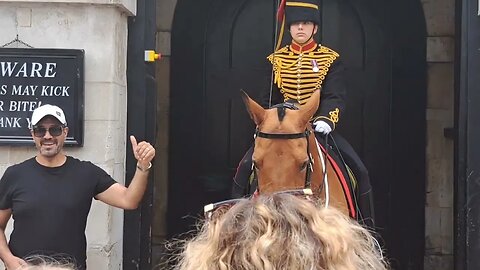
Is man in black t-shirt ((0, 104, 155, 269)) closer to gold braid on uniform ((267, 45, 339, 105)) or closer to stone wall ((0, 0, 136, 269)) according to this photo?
stone wall ((0, 0, 136, 269))

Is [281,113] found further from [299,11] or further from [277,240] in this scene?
[277,240]

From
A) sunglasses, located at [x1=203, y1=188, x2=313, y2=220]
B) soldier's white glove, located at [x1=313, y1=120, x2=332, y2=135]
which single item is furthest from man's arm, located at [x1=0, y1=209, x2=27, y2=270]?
sunglasses, located at [x1=203, y1=188, x2=313, y2=220]

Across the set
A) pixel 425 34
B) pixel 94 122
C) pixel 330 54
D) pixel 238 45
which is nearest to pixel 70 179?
pixel 94 122

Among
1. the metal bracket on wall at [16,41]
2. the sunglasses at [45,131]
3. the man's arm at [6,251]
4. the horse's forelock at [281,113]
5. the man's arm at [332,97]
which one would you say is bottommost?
the man's arm at [6,251]

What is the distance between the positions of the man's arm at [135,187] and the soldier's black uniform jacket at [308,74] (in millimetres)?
1275

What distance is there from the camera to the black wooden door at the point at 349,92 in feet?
22.1

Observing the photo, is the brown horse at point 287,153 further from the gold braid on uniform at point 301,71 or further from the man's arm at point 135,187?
the gold braid on uniform at point 301,71

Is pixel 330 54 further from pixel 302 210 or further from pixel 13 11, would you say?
pixel 302 210

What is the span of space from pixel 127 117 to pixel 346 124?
230cm

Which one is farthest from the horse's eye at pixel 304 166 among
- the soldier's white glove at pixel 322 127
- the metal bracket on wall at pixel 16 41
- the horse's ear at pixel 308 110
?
the metal bracket on wall at pixel 16 41

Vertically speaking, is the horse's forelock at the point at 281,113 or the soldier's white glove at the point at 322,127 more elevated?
the horse's forelock at the point at 281,113

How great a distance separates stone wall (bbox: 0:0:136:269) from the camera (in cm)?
502

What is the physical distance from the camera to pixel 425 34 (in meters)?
6.71

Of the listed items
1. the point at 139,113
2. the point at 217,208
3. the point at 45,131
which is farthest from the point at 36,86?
the point at 217,208
